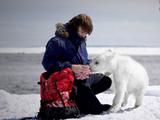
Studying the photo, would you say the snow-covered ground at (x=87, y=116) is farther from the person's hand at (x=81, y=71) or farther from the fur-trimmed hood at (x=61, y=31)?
the fur-trimmed hood at (x=61, y=31)

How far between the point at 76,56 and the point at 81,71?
0.12 meters

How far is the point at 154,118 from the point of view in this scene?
2.70 metres

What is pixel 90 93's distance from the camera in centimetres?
276

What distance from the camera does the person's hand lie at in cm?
265

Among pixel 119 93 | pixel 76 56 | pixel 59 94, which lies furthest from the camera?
pixel 119 93

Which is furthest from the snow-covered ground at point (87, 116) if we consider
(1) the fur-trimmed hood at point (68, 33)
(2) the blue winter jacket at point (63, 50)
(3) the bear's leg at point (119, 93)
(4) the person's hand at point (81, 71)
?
(1) the fur-trimmed hood at point (68, 33)

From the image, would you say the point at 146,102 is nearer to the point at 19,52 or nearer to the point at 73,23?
the point at 73,23

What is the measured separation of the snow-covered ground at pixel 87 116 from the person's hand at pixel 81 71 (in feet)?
0.82

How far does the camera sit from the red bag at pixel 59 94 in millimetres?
2633

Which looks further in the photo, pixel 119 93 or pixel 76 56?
pixel 119 93

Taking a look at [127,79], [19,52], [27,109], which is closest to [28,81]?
[27,109]

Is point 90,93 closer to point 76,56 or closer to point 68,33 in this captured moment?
point 76,56

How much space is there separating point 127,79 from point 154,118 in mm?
350

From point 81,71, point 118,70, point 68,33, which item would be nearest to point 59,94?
point 81,71
